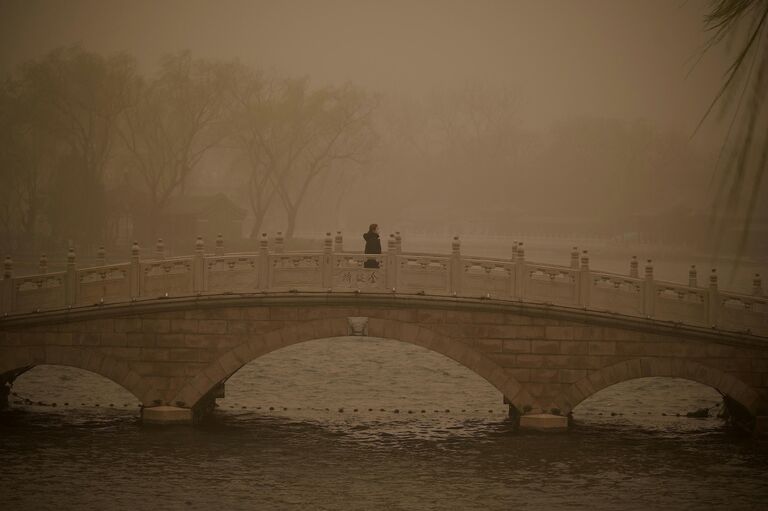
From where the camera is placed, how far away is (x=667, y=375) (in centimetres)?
2408

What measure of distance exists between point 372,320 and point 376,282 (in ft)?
2.89

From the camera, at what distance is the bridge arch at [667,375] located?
23969mm

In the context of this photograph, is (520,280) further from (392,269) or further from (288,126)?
(288,126)

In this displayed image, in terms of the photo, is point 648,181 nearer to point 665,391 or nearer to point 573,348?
point 665,391

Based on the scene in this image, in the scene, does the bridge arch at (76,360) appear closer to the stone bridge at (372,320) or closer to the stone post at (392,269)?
the stone bridge at (372,320)

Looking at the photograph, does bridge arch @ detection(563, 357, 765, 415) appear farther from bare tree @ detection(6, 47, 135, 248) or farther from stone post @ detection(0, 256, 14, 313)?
bare tree @ detection(6, 47, 135, 248)

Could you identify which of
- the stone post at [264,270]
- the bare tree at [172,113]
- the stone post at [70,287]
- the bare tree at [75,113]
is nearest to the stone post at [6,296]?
the stone post at [70,287]

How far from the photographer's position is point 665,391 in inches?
1287

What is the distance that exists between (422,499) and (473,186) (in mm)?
90757

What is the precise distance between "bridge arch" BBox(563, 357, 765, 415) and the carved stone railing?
103cm

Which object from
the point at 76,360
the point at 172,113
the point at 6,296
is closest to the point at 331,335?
the point at 76,360

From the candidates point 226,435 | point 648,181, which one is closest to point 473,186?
point 648,181

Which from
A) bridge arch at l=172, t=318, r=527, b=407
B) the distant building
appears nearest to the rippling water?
bridge arch at l=172, t=318, r=527, b=407

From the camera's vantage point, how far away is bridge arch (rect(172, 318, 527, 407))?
24578 millimetres
